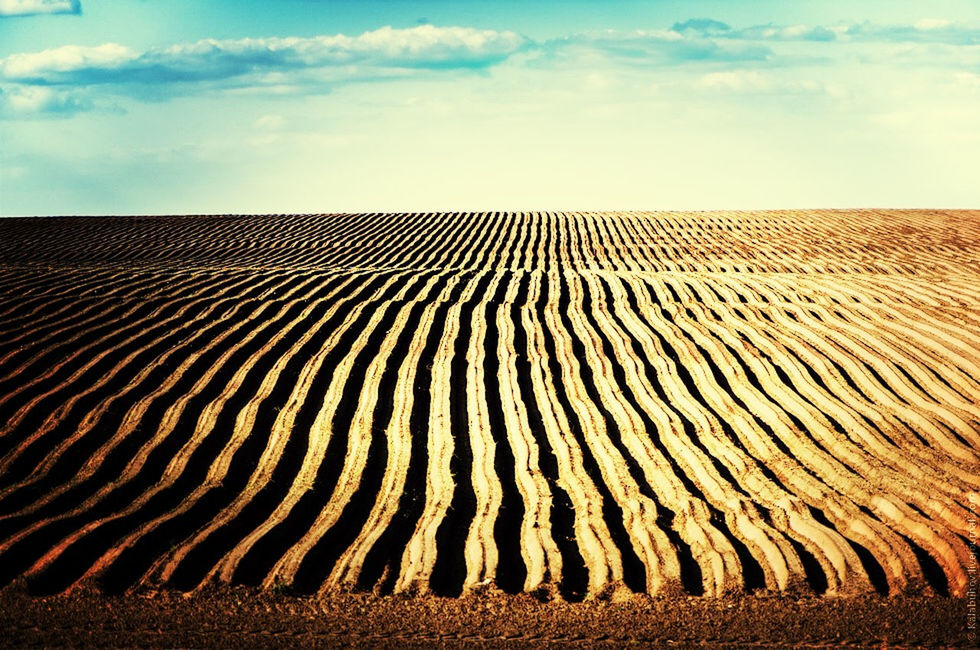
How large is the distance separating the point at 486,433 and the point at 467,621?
11.1ft

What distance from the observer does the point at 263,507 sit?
650 cm

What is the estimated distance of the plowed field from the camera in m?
5.57

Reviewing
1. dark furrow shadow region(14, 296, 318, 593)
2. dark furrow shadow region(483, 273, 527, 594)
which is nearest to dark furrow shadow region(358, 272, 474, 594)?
dark furrow shadow region(483, 273, 527, 594)

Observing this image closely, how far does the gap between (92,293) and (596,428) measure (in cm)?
825

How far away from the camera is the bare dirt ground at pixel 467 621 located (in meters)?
4.52

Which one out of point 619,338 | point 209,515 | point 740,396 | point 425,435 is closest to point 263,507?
point 209,515

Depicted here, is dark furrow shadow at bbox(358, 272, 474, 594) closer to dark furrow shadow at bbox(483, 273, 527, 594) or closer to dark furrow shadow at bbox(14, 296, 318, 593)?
dark furrow shadow at bbox(483, 273, 527, 594)

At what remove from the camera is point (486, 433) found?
26.6 ft

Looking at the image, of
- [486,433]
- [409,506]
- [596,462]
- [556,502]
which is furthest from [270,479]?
[596,462]

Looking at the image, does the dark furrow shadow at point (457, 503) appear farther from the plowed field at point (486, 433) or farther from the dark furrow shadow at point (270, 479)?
the dark furrow shadow at point (270, 479)

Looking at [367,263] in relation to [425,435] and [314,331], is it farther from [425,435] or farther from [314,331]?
[425,435]

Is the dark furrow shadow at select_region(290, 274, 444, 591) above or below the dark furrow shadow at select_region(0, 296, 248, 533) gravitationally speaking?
below

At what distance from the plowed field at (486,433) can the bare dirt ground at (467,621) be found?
0.20 meters

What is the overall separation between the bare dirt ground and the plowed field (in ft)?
0.65
